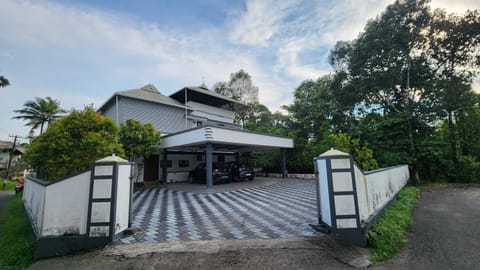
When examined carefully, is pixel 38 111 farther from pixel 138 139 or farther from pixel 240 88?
pixel 240 88

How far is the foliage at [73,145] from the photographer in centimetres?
655

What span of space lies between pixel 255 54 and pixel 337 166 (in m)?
10.0

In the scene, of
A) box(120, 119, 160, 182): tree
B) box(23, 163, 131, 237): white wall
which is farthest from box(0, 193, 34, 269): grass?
box(120, 119, 160, 182): tree

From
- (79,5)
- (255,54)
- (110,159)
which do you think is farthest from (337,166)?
(255,54)

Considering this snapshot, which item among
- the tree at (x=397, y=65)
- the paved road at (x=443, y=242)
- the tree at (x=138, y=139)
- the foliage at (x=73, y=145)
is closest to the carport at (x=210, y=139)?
the tree at (x=138, y=139)

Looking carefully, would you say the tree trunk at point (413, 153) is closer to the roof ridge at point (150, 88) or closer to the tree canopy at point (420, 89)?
the tree canopy at point (420, 89)

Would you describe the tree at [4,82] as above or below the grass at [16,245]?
above

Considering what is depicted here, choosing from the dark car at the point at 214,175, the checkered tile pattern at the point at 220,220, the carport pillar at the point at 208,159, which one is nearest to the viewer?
the checkered tile pattern at the point at 220,220

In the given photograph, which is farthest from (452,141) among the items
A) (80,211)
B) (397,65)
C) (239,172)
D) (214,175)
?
(80,211)

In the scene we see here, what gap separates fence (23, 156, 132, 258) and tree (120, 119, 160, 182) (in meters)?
7.32

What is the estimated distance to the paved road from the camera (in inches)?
109

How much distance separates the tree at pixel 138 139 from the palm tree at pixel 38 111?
67.2 ft

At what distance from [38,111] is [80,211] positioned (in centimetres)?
2872

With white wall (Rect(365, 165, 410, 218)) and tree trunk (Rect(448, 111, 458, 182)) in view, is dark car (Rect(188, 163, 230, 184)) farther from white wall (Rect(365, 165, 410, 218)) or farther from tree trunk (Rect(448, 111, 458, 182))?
tree trunk (Rect(448, 111, 458, 182))
